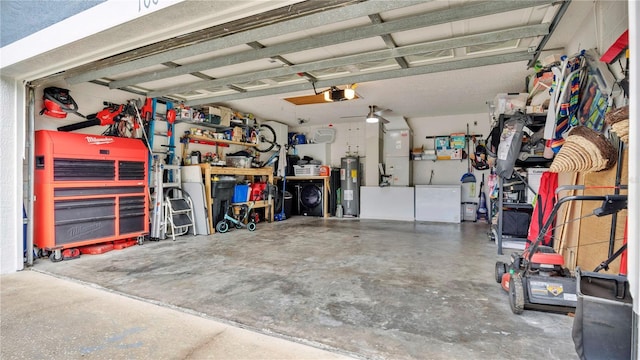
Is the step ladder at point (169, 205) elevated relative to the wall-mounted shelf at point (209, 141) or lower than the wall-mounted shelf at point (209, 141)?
lower

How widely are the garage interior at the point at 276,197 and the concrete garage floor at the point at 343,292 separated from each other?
20mm

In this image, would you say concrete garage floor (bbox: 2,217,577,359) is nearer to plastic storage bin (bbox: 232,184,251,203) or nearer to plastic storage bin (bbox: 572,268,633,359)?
plastic storage bin (bbox: 572,268,633,359)

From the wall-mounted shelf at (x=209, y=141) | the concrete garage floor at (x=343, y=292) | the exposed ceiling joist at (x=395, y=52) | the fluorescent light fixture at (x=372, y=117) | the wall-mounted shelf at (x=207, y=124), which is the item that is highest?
the exposed ceiling joist at (x=395, y=52)

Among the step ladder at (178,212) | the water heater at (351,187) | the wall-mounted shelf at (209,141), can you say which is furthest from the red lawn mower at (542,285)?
the water heater at (351,187)

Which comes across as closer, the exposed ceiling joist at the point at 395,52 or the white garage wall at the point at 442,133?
the exposed ceiling joist at the point at 395,52

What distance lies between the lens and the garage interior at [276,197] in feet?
6.44

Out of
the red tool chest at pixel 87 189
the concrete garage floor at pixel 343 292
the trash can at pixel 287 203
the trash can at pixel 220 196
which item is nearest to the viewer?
the concrete garage floor at pixel 343 292

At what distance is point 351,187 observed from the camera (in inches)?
314

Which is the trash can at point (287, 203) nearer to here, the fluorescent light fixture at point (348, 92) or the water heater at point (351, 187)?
the water heater at point (351, 187)

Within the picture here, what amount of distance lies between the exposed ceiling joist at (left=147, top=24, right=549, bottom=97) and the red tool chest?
1589 millimetres

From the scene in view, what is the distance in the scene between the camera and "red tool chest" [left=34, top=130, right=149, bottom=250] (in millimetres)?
3664

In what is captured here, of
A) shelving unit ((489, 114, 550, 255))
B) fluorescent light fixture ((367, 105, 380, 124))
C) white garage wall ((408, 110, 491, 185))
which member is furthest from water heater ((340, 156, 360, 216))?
shelving unit ((489, 114, 550, 255))

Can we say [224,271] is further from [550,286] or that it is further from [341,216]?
[341,216]

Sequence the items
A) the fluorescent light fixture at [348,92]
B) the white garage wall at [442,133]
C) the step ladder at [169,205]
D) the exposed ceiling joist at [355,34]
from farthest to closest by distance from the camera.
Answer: the white garage wall at [442,133], the step ladder at [169,205], the fluorescent light fixture at [348,92], the exposed ceiling joist at [355,34]
